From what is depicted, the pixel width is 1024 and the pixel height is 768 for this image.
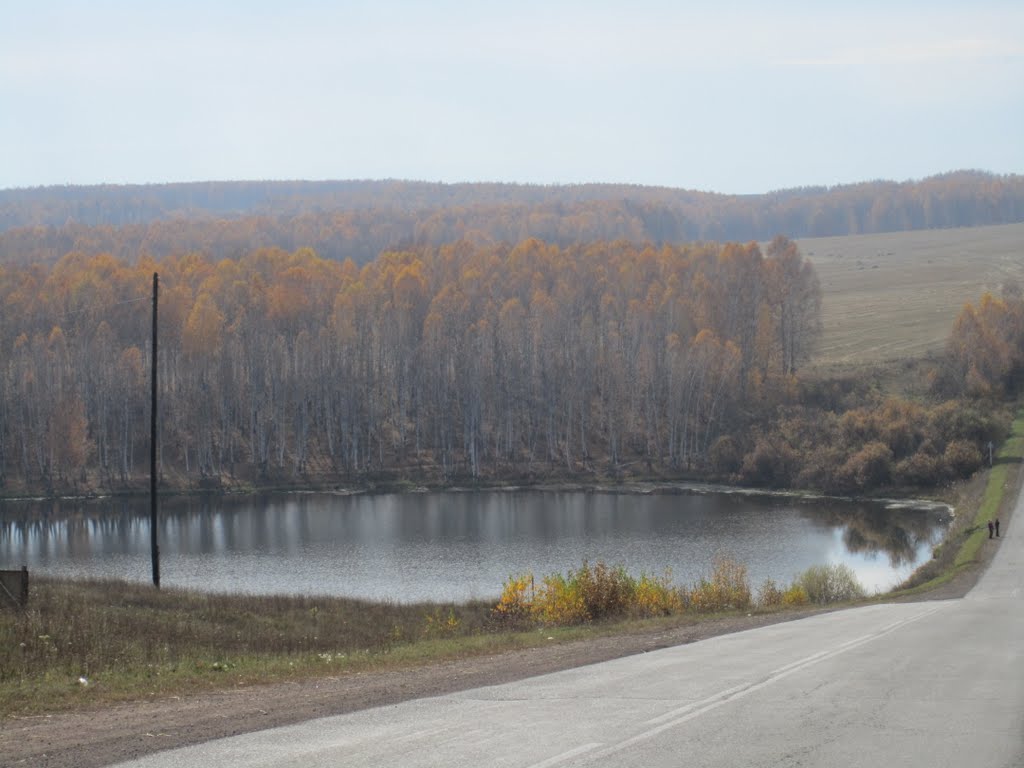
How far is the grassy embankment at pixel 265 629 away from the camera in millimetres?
14531

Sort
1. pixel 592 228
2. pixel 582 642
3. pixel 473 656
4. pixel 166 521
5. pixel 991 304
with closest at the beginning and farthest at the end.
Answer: pixel 473 656, pixel 582 642, pixel 166 521, pixel 991 304, pixel 592 228

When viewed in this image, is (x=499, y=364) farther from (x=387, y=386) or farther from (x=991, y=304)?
(x=991, y=304)

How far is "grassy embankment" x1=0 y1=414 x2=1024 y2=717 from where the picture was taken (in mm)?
14531

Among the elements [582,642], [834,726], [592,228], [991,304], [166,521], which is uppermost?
[592,228]

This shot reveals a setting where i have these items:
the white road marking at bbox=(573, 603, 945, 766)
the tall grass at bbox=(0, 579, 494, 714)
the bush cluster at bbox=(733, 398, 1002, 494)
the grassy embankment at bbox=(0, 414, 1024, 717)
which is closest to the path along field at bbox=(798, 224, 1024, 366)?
the bush cluster at bbox=(733, 398, 1002, 494)

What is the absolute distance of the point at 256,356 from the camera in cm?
8356

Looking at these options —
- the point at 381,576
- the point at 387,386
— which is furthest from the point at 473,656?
the point at 387,386

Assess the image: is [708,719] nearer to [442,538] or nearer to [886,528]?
[442,538]

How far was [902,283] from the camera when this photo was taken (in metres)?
128

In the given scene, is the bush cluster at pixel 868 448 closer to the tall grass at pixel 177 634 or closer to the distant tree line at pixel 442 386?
the distant tree line at pixel 442 386

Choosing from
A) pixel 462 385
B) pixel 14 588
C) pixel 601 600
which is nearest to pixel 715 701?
pixel 14 588

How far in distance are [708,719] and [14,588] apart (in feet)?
45.0

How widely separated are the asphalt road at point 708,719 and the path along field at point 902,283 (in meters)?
80.0

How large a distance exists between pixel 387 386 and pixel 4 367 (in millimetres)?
27728
